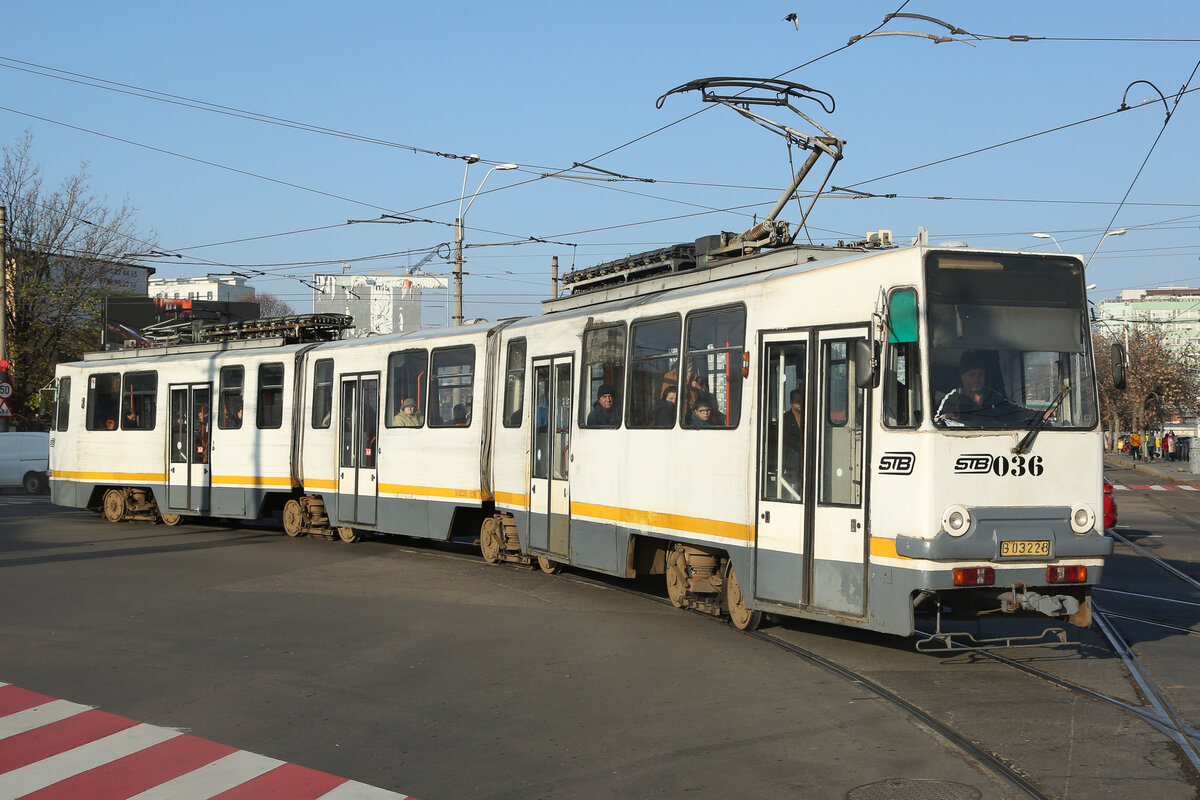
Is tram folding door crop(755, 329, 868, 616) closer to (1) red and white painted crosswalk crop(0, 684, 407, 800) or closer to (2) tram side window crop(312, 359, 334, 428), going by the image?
(1) red and white painted crosswalk crop(0, 684, 407, 800)

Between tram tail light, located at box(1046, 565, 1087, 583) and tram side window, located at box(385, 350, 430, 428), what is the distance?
10.5 metres

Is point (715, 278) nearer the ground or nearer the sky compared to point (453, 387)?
nearer the sky

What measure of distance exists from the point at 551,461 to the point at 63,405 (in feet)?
48.2

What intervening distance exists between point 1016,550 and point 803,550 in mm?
1719

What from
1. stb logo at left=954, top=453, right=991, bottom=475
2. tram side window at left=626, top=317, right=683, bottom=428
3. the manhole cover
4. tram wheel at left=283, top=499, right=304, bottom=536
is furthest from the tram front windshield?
tram wheel at left=283, top=499, right=304, bottom=536

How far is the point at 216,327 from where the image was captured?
76.2 feet

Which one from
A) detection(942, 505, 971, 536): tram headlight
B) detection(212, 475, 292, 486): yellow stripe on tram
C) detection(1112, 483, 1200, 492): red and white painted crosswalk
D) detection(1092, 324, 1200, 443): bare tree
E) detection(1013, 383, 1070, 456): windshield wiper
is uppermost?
detection(1092, 324, 1200, 443): bare tree

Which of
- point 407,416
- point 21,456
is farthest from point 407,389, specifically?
point 21,456

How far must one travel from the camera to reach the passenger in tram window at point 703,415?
1116 centimetres

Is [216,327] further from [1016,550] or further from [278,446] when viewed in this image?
[1016,550]

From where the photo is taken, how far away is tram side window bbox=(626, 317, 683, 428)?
11.9 m

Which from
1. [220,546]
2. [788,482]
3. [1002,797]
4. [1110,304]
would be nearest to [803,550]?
[788,482]

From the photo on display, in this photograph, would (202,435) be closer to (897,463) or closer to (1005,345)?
(897,463)

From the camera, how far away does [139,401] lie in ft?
74.5
